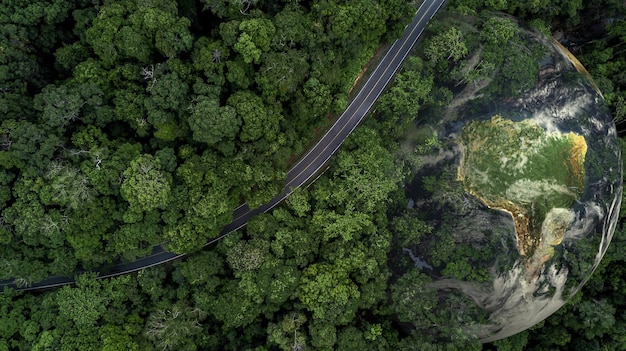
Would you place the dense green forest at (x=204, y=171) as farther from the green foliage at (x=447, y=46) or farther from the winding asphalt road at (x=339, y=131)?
the winding asphalt road at (x=339, y=131)

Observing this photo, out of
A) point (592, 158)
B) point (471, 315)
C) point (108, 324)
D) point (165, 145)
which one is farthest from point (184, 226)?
point (592, 158)

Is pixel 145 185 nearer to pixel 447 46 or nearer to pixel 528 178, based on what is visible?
pixel 447 46

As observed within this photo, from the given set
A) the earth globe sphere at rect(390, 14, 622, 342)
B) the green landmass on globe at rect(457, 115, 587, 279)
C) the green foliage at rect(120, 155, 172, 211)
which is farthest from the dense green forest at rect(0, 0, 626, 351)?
the green landmass on globe at rect(457, 115, 587, 279)

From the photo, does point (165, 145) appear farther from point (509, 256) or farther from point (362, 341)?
point (509, 256)

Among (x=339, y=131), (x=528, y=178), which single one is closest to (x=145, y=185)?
(x=339, y=131)

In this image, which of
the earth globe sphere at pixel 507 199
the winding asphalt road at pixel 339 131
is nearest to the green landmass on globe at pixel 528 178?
the earth globe sphere at pixel 507 199
